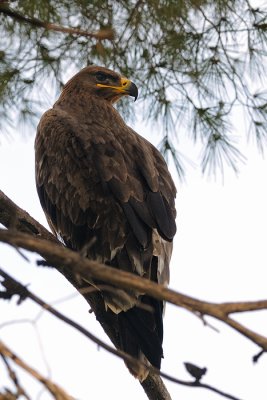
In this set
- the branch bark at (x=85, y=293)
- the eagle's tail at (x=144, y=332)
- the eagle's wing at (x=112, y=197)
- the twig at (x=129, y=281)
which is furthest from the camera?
the eagle's wing at (x=112, y=197)

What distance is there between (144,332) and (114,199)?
29.4 inches

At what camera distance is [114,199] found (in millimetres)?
4098

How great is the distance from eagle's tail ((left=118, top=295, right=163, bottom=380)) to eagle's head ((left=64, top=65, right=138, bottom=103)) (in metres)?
1.61

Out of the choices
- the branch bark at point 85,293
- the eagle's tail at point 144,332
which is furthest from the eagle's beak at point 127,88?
the eagle's tail at point 144,332

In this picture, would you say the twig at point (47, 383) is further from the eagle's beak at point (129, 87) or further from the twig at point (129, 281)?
the eagle's beak at point (129, 87)

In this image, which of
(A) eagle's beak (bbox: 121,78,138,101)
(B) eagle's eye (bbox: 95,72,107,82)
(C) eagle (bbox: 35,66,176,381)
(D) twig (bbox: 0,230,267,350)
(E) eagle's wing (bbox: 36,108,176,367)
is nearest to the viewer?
(D) twig (bbox: 0,230,267,350)

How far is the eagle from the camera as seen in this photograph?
3.72m

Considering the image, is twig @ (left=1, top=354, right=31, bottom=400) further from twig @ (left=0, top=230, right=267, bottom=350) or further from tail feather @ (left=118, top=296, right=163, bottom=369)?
tail feather @ (left=118, top=296, right=163, bottom=369)

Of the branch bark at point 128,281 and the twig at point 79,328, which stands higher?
the branch bark at point 128,281

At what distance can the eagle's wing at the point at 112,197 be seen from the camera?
3869 mm

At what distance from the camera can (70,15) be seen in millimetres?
4254

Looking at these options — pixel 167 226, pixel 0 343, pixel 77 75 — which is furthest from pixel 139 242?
pixel 0 343

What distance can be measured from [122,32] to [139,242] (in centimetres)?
133

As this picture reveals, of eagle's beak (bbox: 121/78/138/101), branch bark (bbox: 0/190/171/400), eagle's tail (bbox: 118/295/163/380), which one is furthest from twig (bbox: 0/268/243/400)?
eagle's beak (bbox: 121/78/138/101)
